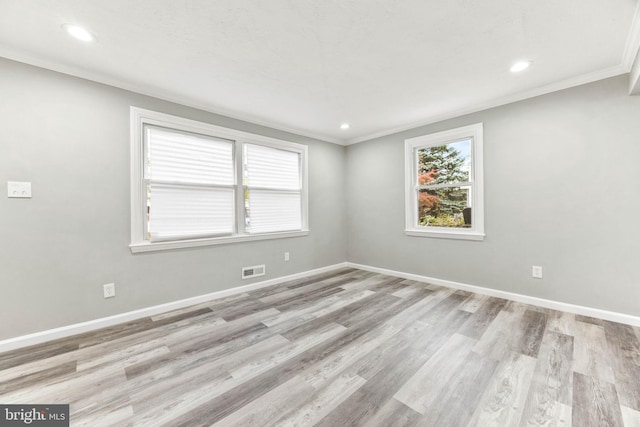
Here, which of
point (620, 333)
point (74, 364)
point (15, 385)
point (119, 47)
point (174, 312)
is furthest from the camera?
point (174, 312)

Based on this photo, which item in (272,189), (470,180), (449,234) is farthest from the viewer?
(272,189)

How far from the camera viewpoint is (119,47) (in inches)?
80.4

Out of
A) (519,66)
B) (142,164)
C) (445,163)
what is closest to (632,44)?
(519,66)

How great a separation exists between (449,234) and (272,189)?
269 cm

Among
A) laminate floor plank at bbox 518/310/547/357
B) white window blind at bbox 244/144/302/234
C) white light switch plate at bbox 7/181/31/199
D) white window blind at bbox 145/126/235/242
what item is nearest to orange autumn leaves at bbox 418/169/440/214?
laminate floor plank at bbox 518/310/547/357

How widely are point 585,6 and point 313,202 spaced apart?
11.6 ft

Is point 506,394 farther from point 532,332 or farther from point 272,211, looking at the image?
point 272,211

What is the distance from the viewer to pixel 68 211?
2.33m

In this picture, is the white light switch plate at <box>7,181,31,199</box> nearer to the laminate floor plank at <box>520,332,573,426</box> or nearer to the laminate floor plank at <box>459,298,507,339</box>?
the laminate floor plank at <box>520,332,573,426</box>

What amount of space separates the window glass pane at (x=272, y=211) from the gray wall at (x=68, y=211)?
993 mm

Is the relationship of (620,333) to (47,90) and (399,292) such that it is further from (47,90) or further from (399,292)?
(47,90)

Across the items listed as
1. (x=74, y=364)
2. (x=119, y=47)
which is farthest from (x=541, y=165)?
(x=74, y=364)

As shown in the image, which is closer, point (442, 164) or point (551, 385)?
point (551, 385)

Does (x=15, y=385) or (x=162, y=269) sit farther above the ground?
(x=162, y=269)
